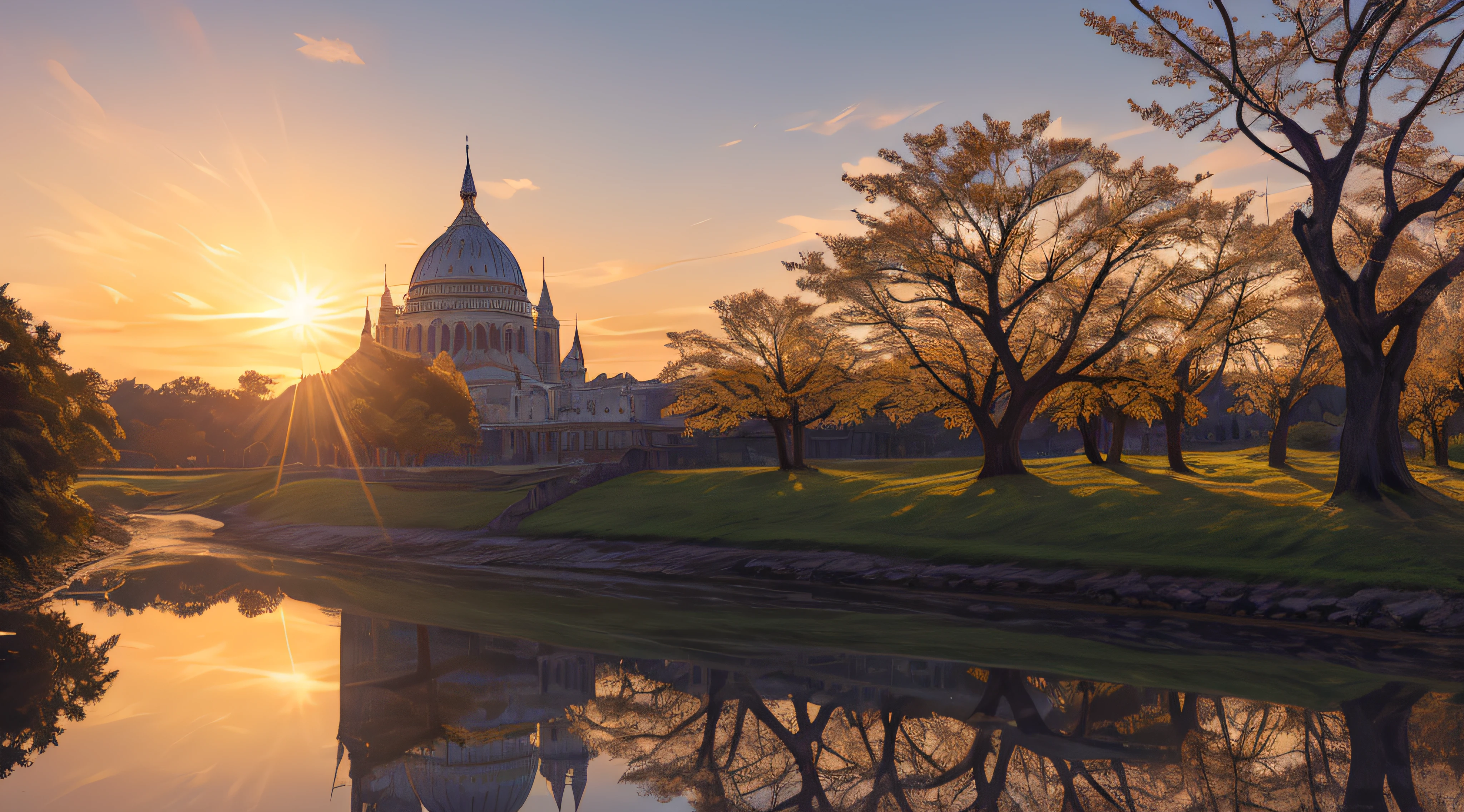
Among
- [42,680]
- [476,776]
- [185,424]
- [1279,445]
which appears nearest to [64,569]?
[42,680]

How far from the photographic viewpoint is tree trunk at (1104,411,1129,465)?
37.8 metres

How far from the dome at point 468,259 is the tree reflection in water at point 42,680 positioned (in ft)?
358

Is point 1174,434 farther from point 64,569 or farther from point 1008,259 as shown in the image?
point 64,569

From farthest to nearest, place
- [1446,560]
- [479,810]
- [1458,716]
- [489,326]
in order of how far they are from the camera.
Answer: [489,326]
[1446,560]
[1458,716]
[479,810]

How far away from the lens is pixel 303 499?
4750 cm

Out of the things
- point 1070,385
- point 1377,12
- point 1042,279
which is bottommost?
point 1070,385

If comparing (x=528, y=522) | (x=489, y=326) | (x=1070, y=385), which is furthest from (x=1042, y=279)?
(x=489, y=326)

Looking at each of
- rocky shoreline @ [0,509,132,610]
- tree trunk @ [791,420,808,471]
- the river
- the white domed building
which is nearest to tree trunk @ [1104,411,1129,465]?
tree trunk @ [791,420,808,471]

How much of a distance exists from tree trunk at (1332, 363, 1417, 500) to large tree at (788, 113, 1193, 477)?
8891 mm

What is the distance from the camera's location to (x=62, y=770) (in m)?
7.58

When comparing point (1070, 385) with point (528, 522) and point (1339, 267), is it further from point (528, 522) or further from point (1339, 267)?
point (528, 522)

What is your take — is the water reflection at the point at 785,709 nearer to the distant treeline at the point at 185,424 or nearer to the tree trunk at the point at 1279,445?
the tree trunk at the point at 1279,445

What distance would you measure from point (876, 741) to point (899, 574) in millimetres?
13060

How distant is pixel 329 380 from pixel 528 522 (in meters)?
36.5
